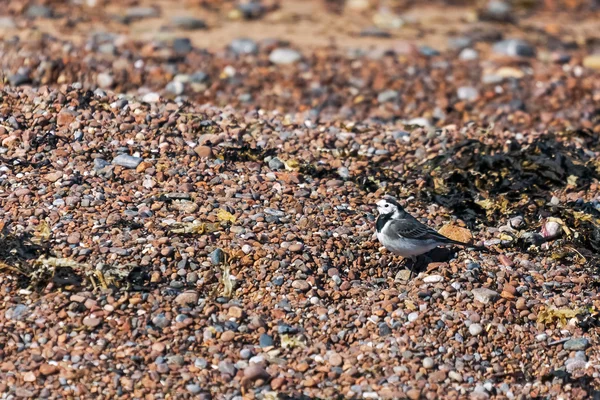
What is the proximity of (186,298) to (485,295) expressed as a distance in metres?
2.01

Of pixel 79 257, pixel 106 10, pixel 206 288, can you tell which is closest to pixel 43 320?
pixel 79 257

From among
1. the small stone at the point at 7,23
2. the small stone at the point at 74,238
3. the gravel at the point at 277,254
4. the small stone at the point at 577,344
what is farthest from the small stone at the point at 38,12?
the small stone at the point at 577,344

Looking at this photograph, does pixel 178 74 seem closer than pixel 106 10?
Yes

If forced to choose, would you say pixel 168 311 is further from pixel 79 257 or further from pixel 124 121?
pixel 124 121

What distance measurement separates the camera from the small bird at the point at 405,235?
6293 mm

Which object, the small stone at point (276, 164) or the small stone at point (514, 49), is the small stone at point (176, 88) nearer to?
the small stone at point (276, 164)

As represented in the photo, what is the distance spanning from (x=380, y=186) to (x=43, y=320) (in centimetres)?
303

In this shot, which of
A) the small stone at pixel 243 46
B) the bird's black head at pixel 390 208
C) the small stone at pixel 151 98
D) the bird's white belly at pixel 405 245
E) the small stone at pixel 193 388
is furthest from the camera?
the small stone at pixel 243 46

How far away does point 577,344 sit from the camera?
19.3 feet

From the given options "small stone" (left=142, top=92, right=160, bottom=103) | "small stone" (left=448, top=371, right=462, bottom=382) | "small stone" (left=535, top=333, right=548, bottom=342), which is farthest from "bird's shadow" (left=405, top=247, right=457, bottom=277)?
"small stone" (left=142, top=92, right=160, bottom=103)

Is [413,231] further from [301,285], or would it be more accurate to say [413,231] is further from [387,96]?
[387,96]

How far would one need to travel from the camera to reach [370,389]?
541 centimetres

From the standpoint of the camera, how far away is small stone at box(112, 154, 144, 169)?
7.19m

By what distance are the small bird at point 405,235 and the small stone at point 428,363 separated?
897mm
